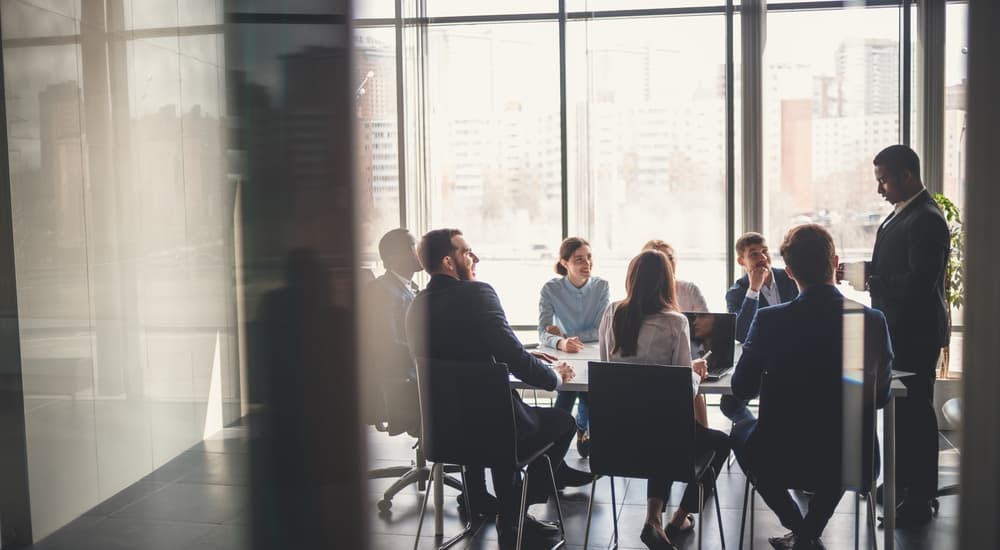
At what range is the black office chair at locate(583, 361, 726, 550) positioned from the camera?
2.74 metres

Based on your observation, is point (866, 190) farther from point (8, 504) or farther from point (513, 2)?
point (513, 2)

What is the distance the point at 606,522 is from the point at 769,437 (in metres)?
1.10

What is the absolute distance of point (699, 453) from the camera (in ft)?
9.94

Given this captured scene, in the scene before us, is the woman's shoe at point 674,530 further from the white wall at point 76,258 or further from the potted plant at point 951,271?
the white wall at point 76,258

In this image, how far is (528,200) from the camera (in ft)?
19.8

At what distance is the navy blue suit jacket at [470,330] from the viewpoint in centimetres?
302

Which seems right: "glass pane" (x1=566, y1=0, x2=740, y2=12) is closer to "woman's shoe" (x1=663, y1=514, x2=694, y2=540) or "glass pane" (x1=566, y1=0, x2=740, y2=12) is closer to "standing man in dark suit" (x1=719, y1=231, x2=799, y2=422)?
"standing man in dark suit" (x1=719, y1=231, x2=799, y2=422)

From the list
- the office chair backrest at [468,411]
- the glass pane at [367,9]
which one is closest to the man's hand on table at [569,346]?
the office chair backrest at [468,411]

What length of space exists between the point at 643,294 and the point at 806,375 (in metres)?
0.70

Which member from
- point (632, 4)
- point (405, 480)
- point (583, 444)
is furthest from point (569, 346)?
point (632, 4)

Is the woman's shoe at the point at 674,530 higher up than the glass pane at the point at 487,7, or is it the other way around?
the glass pane at the point at 487,7

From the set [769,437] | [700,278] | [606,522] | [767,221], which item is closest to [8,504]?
[606,522]

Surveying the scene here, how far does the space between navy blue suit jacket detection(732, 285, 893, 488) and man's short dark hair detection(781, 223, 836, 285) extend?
4cm

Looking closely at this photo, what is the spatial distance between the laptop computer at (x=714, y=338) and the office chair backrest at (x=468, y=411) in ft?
3.51
